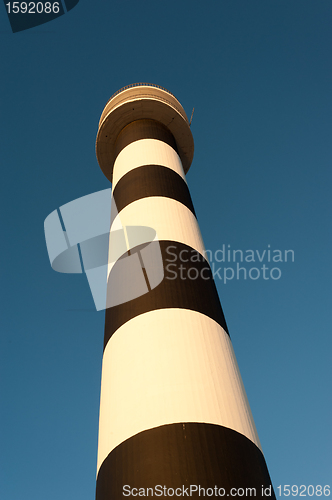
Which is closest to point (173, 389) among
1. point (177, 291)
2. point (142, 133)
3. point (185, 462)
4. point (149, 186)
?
point (185, 462)

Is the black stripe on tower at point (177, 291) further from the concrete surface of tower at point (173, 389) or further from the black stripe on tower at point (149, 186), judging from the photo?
the black stripe on tower at point (149, 186)

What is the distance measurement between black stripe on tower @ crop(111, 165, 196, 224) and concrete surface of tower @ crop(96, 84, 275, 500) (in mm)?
53

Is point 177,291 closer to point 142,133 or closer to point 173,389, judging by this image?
point 173,389

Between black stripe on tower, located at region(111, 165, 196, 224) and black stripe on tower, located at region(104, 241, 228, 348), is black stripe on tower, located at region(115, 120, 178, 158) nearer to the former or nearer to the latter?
black stripe on tower, located at region(111, 165, 196, 224)

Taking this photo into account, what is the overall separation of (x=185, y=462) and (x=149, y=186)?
14.6 feet

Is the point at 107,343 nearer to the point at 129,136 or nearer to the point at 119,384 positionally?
the point at 119,384

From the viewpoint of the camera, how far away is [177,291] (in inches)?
193

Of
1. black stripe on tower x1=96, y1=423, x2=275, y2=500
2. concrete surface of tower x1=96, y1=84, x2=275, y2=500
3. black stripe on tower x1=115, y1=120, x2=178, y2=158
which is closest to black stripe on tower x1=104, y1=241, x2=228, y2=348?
concrete surface of tower x1=96, y1=84, x2=275, y2=500

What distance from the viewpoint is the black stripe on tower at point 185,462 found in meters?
3.14

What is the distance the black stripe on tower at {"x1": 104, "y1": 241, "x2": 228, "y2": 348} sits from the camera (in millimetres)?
4758

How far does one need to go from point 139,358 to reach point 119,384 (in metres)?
0.33

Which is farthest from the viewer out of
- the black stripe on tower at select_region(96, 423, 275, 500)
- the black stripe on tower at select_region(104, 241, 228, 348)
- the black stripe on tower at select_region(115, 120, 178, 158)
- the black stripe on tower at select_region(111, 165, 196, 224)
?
the black stripe on tower at select_region(115, 120, 178, 158)

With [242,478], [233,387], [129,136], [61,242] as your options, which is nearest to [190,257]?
[233,387]

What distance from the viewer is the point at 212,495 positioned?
3059 mm
